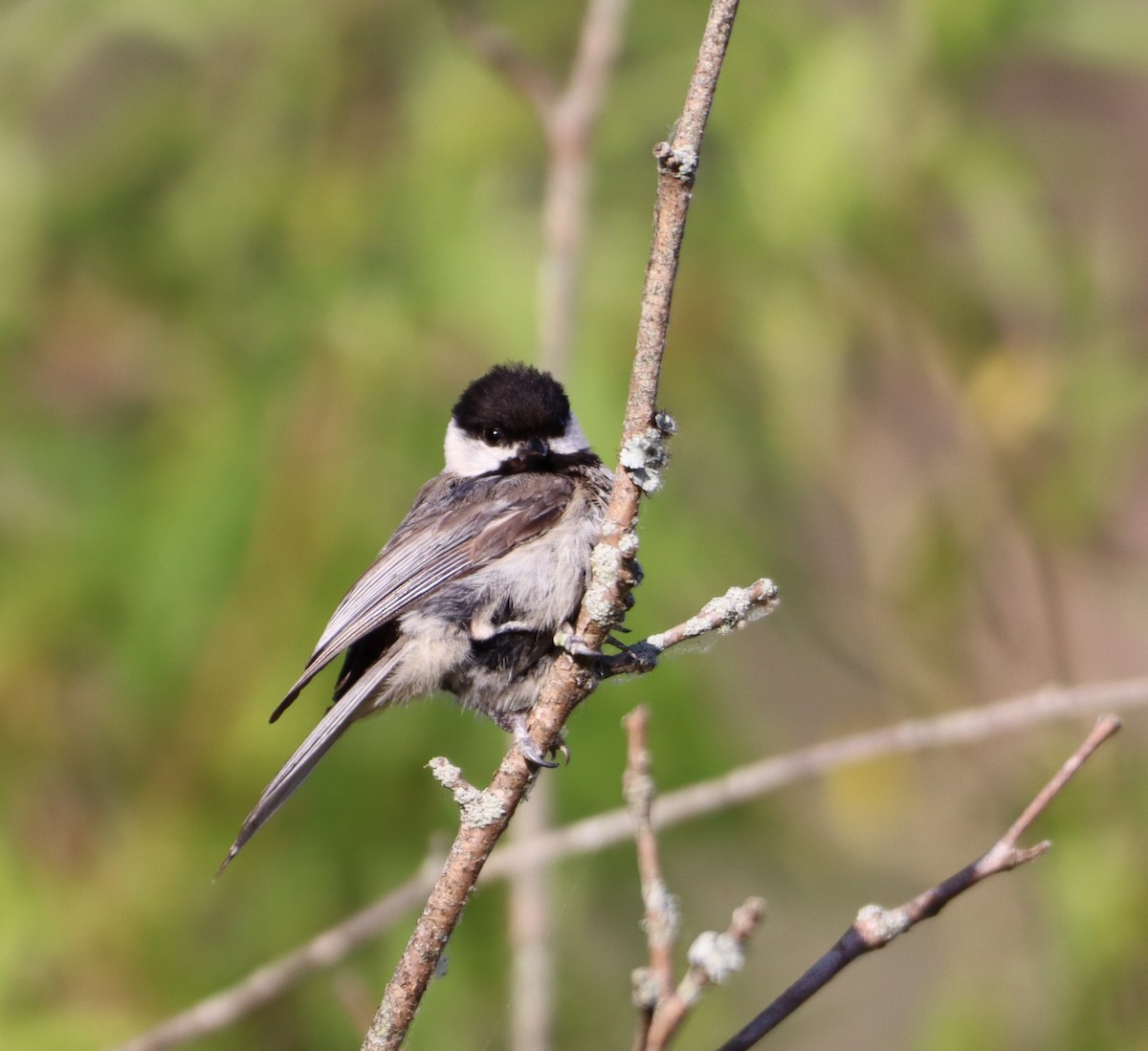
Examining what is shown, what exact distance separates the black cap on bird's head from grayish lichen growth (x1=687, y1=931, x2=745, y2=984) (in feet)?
6.14

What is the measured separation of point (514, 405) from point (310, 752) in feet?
3.31

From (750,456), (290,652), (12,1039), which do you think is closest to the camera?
(12,1039)

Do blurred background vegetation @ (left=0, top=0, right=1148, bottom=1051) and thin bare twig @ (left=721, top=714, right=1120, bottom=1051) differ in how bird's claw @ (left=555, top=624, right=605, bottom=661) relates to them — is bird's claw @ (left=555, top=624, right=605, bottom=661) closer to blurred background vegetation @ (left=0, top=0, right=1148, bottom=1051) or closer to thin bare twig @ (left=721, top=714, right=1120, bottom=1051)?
thin bare twig @ (left=721, top=714, right=1120, bottom=1051)

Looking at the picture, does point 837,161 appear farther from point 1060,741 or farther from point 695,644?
point 695,644

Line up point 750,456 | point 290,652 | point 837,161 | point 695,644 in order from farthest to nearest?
point 750,456 < point 837,161 < point 290,652 < point 695,644

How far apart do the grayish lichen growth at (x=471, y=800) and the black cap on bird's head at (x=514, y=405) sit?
141 centimetres

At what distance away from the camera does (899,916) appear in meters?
1.42

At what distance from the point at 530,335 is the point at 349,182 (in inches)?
23.8

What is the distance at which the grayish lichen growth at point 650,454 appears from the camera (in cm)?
156

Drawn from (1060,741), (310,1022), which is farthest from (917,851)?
(310,1022)

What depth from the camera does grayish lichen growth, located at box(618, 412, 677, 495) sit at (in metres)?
1.56

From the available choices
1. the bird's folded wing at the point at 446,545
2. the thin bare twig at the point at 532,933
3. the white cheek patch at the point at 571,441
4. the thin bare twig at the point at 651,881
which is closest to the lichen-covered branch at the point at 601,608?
the thin bare twig at the point at 651,881

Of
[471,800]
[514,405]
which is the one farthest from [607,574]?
[514,405]

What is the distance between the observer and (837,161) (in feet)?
10.6
